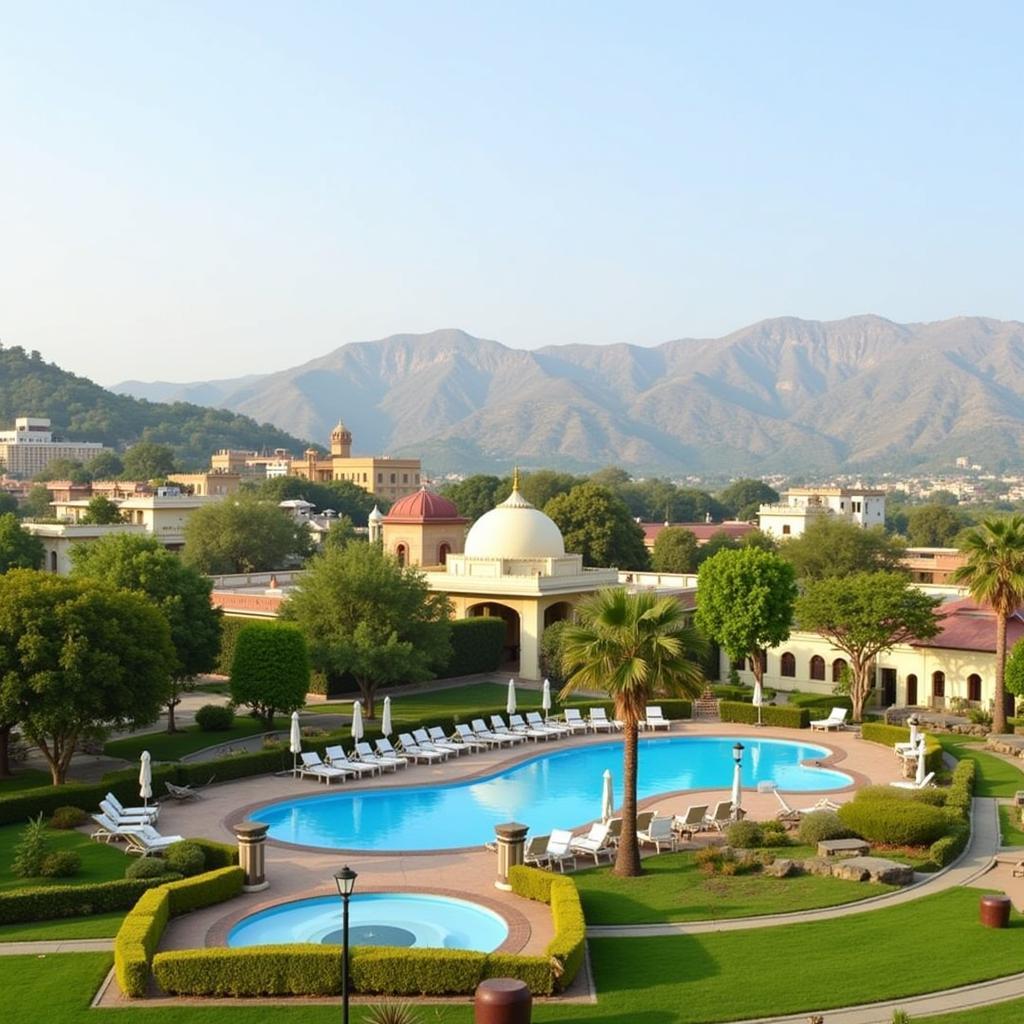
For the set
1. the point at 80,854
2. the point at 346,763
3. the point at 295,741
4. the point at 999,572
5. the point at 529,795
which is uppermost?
the point at 999,572

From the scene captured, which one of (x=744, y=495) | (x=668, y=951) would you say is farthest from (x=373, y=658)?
(x=744, y=495)

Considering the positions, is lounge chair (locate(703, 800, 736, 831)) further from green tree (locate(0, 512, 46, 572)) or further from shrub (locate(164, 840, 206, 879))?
green tree (locate(0, 512, 46, 572))

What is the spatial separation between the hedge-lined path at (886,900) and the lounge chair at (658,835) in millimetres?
4711

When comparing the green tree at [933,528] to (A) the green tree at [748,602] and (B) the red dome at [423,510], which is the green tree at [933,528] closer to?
(B) the red dome at [423,510]

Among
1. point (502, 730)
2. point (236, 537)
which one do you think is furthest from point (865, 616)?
point (236, 537)

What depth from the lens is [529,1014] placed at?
47.5ft

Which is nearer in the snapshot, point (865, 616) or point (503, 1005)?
point (503, 1005)

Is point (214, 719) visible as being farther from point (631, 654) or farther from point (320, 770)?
point (631, 654)

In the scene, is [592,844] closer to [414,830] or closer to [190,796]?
[414,830]

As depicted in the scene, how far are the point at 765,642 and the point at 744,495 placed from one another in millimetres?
122070

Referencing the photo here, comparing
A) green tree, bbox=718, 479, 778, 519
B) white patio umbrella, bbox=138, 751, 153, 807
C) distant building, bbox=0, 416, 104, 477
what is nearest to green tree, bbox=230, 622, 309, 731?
white patio umbrella, bbox=138, 751, 153, 807

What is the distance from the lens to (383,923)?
66.3 feet

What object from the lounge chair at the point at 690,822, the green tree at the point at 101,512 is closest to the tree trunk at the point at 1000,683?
the lounge chair at the point at 690,822

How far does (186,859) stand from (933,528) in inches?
4009
